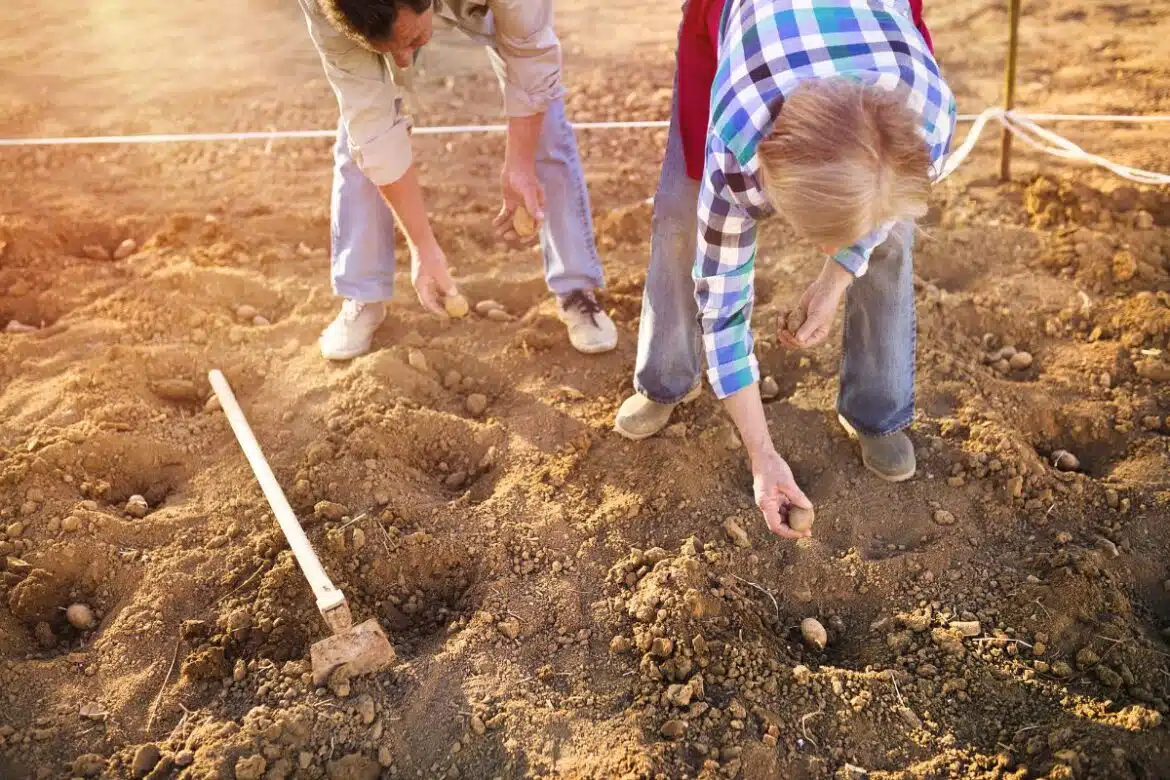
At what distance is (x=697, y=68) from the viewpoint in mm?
2375

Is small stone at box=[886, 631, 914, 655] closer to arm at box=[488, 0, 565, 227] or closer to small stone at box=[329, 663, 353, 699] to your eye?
small stone at box=[329, 663, 353, 699]

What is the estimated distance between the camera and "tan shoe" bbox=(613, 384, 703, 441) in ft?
9.87

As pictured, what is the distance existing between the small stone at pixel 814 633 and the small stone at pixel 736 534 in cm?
28

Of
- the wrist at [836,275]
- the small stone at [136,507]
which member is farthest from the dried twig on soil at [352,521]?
the wrist at [836,275]

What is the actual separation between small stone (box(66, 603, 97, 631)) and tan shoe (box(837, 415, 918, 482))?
7.20 ft

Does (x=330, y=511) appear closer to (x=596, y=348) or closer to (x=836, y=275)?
(x=596, y=348)

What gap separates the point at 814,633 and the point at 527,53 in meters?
1.79

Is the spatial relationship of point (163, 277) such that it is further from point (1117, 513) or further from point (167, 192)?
point (1117, 513)

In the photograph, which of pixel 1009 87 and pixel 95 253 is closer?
pixel 1009 87

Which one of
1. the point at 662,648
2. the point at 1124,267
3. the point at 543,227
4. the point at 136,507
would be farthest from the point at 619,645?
the point at 1124,267

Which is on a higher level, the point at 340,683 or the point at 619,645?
the point at 340,683

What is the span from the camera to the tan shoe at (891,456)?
2834 millimetres

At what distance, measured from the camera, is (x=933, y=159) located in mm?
1843

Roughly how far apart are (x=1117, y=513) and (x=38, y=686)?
9.44ft
